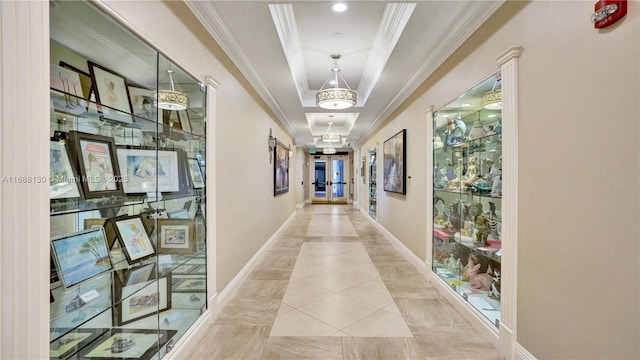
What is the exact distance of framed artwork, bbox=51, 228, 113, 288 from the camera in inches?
54.5

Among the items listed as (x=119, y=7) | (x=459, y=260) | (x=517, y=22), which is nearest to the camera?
(x=119, y=7)

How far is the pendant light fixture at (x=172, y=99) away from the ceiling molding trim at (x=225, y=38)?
2.17 ft

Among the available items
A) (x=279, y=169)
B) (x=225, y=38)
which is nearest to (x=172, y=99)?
(x=225, y=38)

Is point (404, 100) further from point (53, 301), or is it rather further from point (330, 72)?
point (53, 301)

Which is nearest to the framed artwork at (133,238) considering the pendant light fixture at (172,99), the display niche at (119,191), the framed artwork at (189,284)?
the display niche at (119,191)

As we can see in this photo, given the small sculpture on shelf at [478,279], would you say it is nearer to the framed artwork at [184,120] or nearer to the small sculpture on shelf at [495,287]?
the small sculpture on shelf at [495,287]

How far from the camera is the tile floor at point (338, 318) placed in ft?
7.50

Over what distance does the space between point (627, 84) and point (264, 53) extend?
315 centimetres

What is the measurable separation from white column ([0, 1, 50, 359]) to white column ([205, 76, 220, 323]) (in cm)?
154

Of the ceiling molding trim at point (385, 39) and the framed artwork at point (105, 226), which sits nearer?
the framed artwork at point (105, 226)

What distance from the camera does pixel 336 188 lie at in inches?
590

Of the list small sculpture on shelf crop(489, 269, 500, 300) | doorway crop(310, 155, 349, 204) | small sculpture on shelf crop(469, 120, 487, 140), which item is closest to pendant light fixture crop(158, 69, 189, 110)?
small sculpture on shelf crop(469, 120, 487, 140)

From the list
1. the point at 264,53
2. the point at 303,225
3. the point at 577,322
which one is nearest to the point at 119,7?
the point at 264,53

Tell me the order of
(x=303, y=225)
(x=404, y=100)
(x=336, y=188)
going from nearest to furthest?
1. (x=404, y=100)
2. (x=303, y=225)
3. (x=336, y=188)
